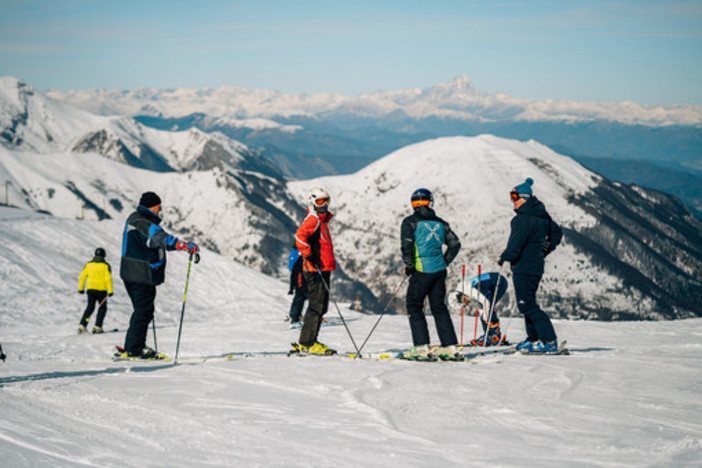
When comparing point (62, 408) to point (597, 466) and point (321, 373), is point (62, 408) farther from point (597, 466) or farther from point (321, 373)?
point (597, 466)

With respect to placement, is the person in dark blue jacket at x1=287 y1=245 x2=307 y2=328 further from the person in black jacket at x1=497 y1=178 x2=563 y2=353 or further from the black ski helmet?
the person in black jacket at x1=497 y1=178 x2=563 y2=353

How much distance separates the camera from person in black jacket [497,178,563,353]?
10953 millimetres

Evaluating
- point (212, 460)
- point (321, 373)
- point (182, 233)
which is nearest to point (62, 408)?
point (212, 460)

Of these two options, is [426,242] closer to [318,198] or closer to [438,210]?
[318,198]

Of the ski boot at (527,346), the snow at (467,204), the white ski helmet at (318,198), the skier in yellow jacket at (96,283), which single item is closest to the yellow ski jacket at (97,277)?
the skier in yellow jacket at (96,283)

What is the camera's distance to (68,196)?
164 metres

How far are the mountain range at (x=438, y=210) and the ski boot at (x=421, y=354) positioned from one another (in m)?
97.0

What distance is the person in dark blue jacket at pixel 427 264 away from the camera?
10453mm

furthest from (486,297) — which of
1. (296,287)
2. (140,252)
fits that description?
(140,252)

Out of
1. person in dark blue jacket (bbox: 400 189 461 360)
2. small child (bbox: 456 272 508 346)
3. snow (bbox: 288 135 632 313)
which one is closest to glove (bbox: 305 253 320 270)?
person in dark blue jacket (bbox: 400 189 461 360)

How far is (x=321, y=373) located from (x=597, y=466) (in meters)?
4.78

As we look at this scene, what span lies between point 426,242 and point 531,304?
7.69ft

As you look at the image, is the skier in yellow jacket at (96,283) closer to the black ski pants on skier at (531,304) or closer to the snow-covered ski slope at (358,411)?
the snow-covered ski slope at (358,411)

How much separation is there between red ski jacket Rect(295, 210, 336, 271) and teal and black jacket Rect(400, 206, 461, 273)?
133 centimetres
